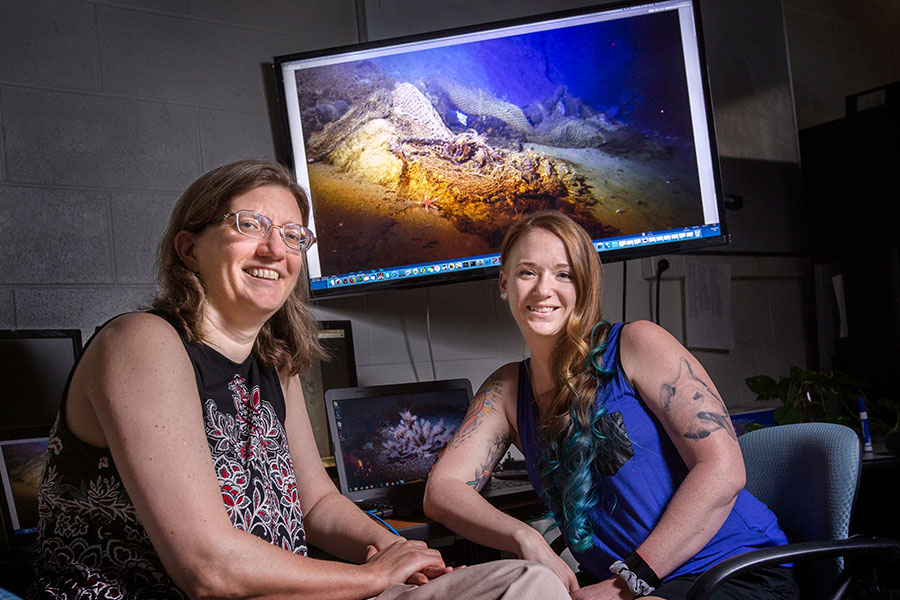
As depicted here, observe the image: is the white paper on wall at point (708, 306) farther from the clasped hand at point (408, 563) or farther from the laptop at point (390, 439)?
the clasped hand at point (408, 563)

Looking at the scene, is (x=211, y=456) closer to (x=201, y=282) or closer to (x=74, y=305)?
(x=201, y=282)

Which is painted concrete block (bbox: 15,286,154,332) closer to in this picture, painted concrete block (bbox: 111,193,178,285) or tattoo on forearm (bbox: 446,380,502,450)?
painted concrete block (bbox: 111,193,178,285)

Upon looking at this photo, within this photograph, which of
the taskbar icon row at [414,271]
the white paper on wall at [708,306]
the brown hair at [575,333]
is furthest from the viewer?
the white paper on wall at [708,306]

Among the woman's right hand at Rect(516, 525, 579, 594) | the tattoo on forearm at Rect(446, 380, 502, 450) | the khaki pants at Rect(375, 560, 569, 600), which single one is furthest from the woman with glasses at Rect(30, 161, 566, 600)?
the tattoo on forearm at Rect(446, 380, 502, 450)

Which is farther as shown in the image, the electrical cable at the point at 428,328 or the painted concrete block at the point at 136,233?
the electrical cable at the point at 428,328

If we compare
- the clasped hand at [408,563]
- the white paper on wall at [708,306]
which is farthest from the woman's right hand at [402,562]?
the white paper on wall at [708,306]

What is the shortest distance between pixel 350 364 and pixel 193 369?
3.62 ft

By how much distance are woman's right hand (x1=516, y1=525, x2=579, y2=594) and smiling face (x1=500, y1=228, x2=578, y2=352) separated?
0.44 metres

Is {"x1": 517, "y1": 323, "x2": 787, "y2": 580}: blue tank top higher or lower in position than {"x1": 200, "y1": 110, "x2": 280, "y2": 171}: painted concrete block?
lower

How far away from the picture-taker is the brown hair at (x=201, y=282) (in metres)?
→ 1.47

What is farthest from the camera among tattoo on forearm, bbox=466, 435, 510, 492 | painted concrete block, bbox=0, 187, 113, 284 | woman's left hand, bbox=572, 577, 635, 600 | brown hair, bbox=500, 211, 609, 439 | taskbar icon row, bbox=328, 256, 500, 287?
taskbar icon row, bbox=328, 256, 500, 287

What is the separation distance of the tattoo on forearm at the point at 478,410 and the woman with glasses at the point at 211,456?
354 millimetres

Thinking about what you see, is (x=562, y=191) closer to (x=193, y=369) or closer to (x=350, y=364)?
(x=350, y=364)

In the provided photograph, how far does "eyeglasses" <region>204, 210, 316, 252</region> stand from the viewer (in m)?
1.51
